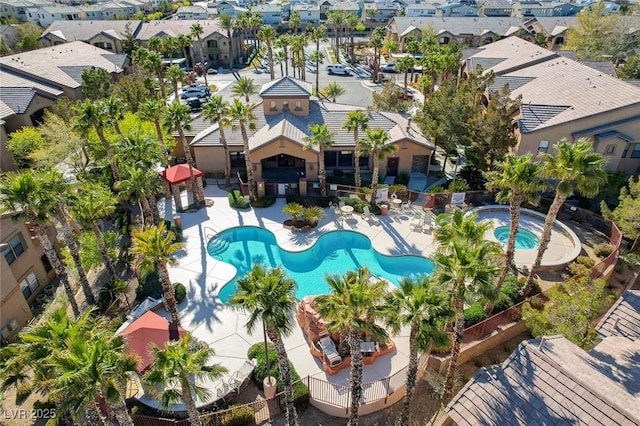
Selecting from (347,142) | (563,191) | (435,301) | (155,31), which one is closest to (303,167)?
(347,142)

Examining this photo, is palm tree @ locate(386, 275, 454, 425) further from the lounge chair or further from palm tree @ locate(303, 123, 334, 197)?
palm tree @ locate(303, 123, 334, 197)

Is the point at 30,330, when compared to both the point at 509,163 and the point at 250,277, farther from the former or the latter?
the point at 509,163

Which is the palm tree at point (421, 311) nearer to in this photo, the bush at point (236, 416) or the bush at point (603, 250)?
the bush at point (236, 416)

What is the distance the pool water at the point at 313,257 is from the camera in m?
26.3

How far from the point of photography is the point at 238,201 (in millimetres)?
32750

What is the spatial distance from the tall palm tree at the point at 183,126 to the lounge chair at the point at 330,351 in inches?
708

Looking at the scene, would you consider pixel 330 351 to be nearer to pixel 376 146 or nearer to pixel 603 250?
pixel 376 146

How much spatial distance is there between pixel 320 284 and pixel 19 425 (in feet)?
54.4

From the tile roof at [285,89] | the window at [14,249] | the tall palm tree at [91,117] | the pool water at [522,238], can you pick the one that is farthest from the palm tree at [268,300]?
the tile roof at [285,89]

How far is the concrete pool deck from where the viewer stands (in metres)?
19.8

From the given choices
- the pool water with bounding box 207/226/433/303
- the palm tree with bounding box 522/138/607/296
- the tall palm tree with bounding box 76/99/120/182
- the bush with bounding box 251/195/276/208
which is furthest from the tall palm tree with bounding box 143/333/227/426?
the tall palm tree with bounding box 76/99/120/182

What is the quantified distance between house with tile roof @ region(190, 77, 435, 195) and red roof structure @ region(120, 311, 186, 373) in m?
16.5

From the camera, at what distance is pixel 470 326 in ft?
68.2

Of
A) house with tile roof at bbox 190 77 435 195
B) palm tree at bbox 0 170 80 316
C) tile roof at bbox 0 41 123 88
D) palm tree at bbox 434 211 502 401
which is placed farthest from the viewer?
tile roof at bbox 0 41 123 88
